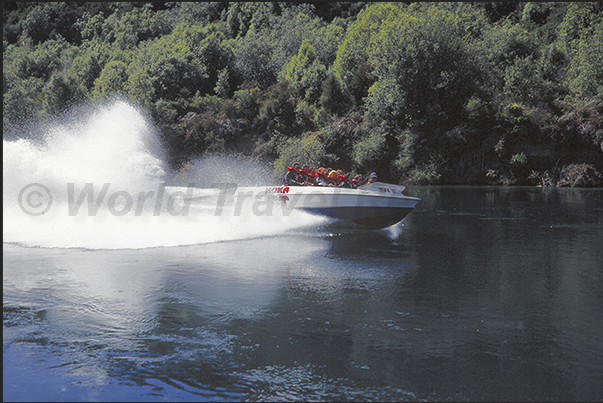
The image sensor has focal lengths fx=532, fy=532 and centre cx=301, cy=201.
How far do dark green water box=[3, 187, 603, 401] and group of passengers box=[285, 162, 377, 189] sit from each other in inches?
122

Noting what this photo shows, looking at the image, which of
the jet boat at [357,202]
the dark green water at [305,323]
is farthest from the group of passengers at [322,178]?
the dark green water at [305,323]

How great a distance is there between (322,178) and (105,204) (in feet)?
24.2

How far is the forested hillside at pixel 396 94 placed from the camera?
133 feet

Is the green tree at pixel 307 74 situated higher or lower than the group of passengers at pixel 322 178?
higher

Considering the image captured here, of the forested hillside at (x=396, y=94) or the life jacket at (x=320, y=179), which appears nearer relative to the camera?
the life jacket at (x=320, y=179)

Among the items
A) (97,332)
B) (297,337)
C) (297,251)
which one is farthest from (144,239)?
(297,337)

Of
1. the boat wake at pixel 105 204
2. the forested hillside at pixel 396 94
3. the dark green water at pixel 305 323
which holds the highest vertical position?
the forested hillside at pixel 396 94

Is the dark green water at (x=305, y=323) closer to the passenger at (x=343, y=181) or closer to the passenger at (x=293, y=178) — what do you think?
the passenger at (x=343, y=181)

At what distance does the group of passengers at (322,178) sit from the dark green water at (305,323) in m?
3.11

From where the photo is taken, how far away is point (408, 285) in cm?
973

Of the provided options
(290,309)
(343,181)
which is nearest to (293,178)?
(343,181)

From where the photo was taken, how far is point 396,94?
42.6 meters

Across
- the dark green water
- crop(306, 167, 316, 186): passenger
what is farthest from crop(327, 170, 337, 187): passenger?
the dark green water

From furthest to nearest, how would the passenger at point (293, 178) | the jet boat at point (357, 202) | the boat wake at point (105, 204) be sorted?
the passenger at point (293, 178) → the jet boat at point (357, 202) → the boat wake at point (105, 204)
